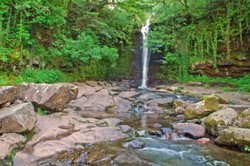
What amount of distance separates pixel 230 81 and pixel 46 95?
24.9ft

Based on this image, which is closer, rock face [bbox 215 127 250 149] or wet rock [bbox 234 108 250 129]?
rock face [bbox 215 127 250 149]

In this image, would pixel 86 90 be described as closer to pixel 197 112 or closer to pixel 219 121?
pixel 197 112

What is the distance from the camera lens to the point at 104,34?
11.3 metres

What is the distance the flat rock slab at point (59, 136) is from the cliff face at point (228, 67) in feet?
23.5

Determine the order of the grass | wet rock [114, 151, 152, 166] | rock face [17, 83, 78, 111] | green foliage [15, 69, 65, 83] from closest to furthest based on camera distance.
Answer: wet rock [114, 151, 152, 166]
rock face [17, 83, 78, 111]
green foliage [15, 69, 65, 83]
the grass

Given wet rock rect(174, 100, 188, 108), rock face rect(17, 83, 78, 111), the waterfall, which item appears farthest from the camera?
the waterfall

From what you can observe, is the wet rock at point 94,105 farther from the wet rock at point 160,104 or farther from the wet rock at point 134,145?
the wet rock at point 134,145

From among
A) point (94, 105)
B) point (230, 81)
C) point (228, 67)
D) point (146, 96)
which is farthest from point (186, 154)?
point (228, 67)

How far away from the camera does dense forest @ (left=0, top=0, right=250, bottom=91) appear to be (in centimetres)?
840

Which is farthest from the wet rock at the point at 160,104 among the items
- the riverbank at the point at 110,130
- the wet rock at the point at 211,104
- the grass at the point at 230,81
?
the grass at the point at 230,81

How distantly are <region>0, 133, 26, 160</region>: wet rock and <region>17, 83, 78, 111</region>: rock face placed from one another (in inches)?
62.1

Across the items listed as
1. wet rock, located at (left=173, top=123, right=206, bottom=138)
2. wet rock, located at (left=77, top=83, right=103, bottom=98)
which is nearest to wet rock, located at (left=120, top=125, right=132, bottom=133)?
wet rock, located at (left=173, top=123, right=206, bottom=138)

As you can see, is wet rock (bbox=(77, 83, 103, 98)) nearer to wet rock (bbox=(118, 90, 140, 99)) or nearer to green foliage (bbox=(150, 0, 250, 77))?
wet rock (bbox=(118, 90, 140, 99))

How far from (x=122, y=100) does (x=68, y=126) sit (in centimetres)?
306
